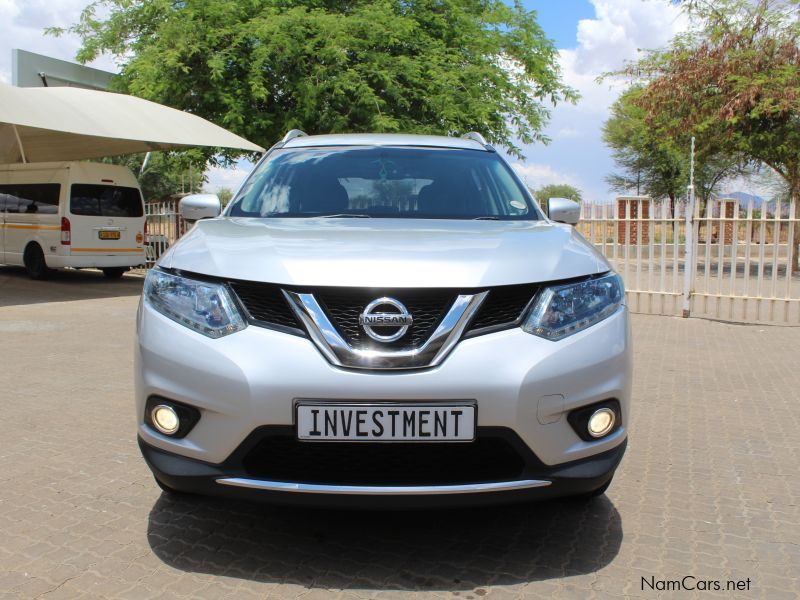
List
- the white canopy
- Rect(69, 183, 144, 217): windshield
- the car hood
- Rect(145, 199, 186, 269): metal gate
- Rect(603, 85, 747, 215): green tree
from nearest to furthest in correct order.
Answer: the car hood, the white canopy, Rect(69, 183, 144, 217): windshield, Rect(145, 199, 186, 269): metal gate, Rect(603, 85, 747, 215): green tree

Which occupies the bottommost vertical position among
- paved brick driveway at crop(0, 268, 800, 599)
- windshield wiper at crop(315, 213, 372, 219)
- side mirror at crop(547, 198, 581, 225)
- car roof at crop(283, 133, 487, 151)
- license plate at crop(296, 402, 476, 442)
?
paved brick driveway at crop(0, 268, 800, 599)

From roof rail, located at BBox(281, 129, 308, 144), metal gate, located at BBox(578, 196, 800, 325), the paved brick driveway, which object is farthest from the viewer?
metal gate, located at BBox(578, 196, 800, 325)

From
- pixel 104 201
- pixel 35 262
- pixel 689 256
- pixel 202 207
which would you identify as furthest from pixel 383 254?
pixel 35 262

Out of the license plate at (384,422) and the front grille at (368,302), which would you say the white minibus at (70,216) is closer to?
the front grille at (368,302)

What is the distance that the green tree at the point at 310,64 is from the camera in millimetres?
16859

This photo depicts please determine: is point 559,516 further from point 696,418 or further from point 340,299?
point 696,418

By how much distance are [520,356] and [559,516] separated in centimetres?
117

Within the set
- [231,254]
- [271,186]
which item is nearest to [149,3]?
[271,186]

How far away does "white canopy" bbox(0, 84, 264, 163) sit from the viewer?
13.8m

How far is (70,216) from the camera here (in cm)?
1495

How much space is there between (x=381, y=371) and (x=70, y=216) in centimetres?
1413

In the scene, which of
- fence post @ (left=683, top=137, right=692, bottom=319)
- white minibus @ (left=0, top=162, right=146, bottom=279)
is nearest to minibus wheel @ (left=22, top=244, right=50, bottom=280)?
white minibus @ (left=0, top=162, right=146, bottom=279)

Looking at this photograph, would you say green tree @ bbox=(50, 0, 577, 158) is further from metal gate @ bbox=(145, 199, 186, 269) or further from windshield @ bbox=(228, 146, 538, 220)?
windshield @ bbox=(228, 146, 538, 220)

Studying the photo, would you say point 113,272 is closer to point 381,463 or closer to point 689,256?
point 689,256
